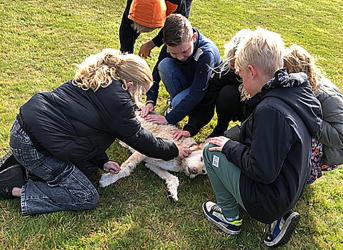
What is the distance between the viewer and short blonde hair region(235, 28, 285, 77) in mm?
2654

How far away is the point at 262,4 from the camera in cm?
1002

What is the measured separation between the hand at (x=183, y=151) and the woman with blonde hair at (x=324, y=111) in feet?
3.40

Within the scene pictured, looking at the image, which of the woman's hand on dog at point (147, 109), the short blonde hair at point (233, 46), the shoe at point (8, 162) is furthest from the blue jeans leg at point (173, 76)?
the shoe at point (8, 162)

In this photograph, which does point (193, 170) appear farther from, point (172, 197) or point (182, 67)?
point (182, 67)

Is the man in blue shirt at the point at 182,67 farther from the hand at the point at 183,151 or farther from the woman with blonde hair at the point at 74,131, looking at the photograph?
the woman with blonde hair at the point at 74,131

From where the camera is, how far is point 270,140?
99.0 inches

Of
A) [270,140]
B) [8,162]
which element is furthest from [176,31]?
[8,162]

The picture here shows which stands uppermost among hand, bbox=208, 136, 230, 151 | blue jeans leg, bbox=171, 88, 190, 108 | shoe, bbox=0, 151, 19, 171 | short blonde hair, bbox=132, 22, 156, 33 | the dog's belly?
short blonde hair, bbox=132, 22, 156, 33

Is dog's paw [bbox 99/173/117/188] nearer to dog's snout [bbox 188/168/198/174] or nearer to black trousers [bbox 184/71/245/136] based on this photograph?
dog's snout [bbox 188/168/198/174]

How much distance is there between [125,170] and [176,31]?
1269mm

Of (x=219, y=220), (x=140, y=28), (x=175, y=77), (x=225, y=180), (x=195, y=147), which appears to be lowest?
(x=219, y=220)

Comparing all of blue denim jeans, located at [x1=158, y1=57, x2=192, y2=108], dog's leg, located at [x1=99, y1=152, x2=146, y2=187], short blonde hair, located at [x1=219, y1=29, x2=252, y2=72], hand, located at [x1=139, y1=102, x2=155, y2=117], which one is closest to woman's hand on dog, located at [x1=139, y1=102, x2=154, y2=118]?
hand, located at [x1=139, y1=102, x2=155, y2=117]

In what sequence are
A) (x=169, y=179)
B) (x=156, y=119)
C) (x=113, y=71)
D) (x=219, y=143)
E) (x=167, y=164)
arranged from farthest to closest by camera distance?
(x=156, y=119)
(x=167, y=164)
(x=169, y=179)
(x=113, y=71)
(x=219, y=143)

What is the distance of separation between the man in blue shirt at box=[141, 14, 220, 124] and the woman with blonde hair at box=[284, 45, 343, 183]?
3.26ft
